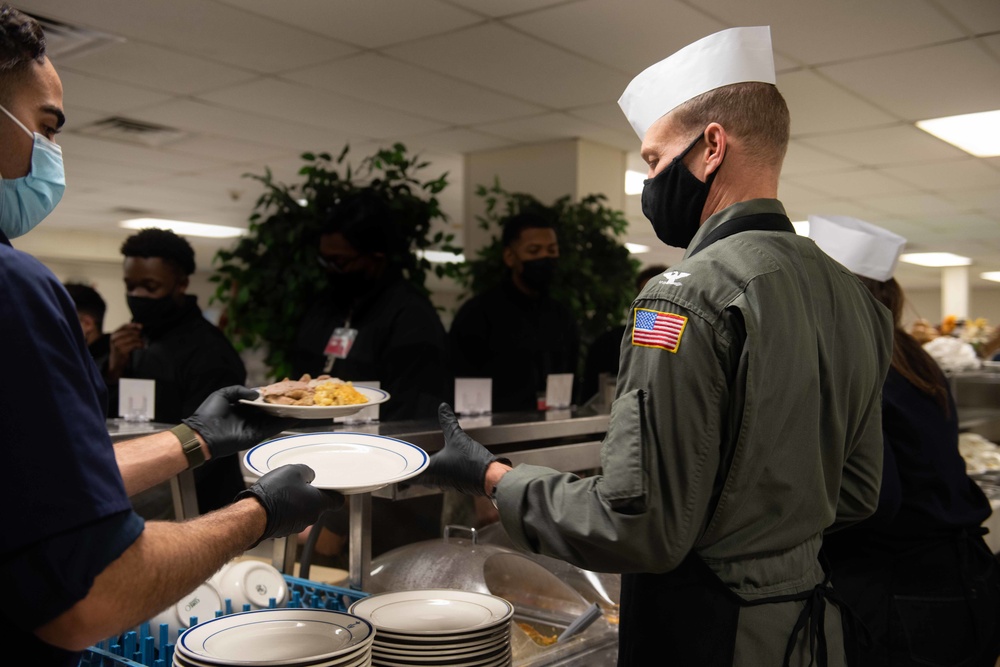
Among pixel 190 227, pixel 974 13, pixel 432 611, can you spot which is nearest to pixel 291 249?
pixel 432 611

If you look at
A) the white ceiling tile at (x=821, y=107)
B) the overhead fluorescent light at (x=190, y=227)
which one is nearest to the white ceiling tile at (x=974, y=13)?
the white ceiling tile at (x=821, y=107)

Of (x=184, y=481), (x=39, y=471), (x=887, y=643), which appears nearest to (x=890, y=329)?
(x=887, y=643)

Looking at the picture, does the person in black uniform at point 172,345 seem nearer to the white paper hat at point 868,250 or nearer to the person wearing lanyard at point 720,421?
the person wearing lanyard at point 720,421

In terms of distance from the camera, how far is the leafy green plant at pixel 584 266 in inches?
169

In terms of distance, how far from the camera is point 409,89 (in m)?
4.15

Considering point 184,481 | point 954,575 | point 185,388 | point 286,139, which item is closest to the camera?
point 184,481

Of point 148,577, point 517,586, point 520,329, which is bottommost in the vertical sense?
point 517,586

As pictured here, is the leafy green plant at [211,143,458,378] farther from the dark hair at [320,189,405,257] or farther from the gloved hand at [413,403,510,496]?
the gloved hand at [413,403,510,496]

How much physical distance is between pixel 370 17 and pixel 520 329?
1403mm

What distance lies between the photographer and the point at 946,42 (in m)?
3.33

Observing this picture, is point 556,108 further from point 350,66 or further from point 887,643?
point 887,643

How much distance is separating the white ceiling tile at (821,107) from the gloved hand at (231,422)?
3.08m

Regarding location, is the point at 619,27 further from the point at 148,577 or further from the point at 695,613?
the point at 148,577

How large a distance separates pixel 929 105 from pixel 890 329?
11.0ft
